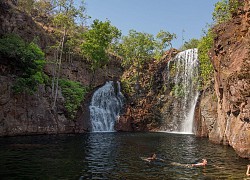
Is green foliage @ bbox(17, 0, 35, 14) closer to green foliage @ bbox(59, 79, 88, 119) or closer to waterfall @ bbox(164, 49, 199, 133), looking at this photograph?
green foliage @ bbox(59, 79, 88, 119)

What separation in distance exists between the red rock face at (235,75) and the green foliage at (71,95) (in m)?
A: 23.4

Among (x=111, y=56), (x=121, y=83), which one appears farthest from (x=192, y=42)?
(x=121, y=83)

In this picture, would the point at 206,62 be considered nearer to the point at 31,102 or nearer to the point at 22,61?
the point at 31,102

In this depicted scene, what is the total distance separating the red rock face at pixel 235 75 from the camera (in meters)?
21.5

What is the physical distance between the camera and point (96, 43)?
57.4m

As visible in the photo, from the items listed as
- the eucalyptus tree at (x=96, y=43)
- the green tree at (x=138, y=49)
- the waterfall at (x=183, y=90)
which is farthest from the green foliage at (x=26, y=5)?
the waterfall at (x=183, y=90)

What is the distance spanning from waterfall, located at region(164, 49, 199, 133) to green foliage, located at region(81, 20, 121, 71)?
15.3 metres

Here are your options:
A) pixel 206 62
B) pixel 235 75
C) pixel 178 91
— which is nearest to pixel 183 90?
pixel 178 91

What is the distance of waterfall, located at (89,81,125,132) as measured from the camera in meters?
49.2

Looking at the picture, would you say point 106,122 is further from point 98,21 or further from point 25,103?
point 98,21

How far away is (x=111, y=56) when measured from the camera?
2830 inches

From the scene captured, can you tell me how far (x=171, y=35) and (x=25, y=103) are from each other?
151 ft

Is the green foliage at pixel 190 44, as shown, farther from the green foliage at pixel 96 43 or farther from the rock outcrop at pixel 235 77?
the rock outcrop at pixel 235 77

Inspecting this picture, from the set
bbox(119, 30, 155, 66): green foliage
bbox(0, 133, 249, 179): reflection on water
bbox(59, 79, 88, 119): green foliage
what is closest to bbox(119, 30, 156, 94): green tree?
bbox(119, 30, 155, 66): green foliage
